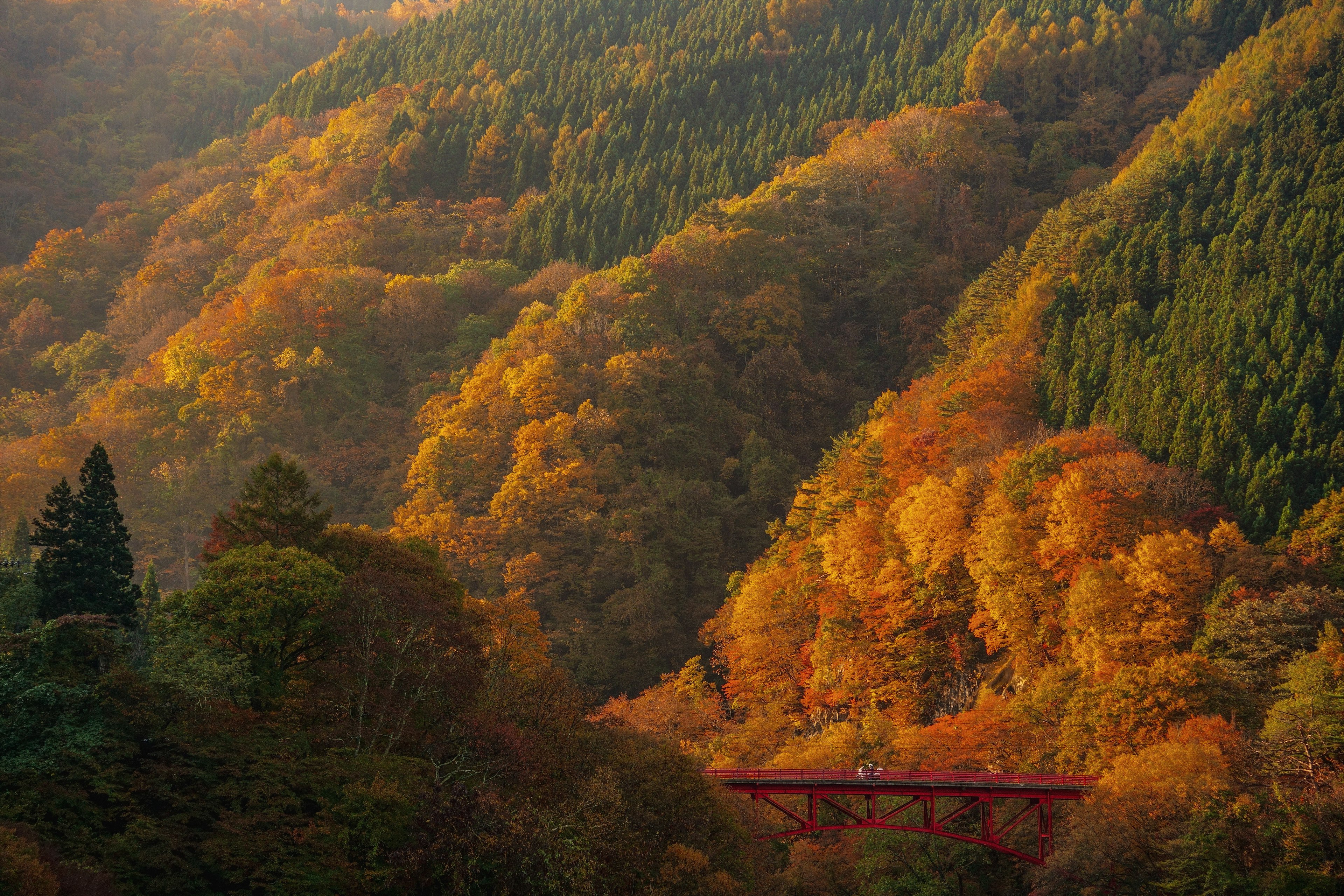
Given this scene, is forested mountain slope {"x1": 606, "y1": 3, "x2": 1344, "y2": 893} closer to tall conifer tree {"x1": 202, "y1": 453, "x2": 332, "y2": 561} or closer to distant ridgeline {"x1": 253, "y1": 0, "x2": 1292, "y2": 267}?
tall conifer tree {"x1": 202, "y1": 453, "x2": 332, "y2": 561}

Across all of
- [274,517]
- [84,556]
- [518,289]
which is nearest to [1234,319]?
[274,517]

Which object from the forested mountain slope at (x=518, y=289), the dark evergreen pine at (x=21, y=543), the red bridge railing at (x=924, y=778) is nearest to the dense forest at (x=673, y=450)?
the dark evergreen pine at (x=21, y=543)

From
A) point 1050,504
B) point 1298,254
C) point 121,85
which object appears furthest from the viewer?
point 121,85

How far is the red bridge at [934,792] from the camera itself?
51.2 m

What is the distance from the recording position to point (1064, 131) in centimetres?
13950

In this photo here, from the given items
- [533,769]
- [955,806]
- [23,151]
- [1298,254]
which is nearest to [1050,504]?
[955,806]

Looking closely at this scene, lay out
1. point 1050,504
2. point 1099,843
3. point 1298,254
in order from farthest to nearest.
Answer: point 1298,254
point 1050,504
point 1099,843

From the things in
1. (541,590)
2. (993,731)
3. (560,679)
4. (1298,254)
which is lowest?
(541,590)

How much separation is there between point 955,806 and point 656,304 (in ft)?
206

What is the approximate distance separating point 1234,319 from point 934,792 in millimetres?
44709

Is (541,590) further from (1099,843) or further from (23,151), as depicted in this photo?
(23,151)

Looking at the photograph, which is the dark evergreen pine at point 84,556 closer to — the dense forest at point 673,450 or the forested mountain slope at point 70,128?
the dense forest at point 673,450

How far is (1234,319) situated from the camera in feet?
260

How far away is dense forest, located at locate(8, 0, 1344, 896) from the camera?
41031mm
